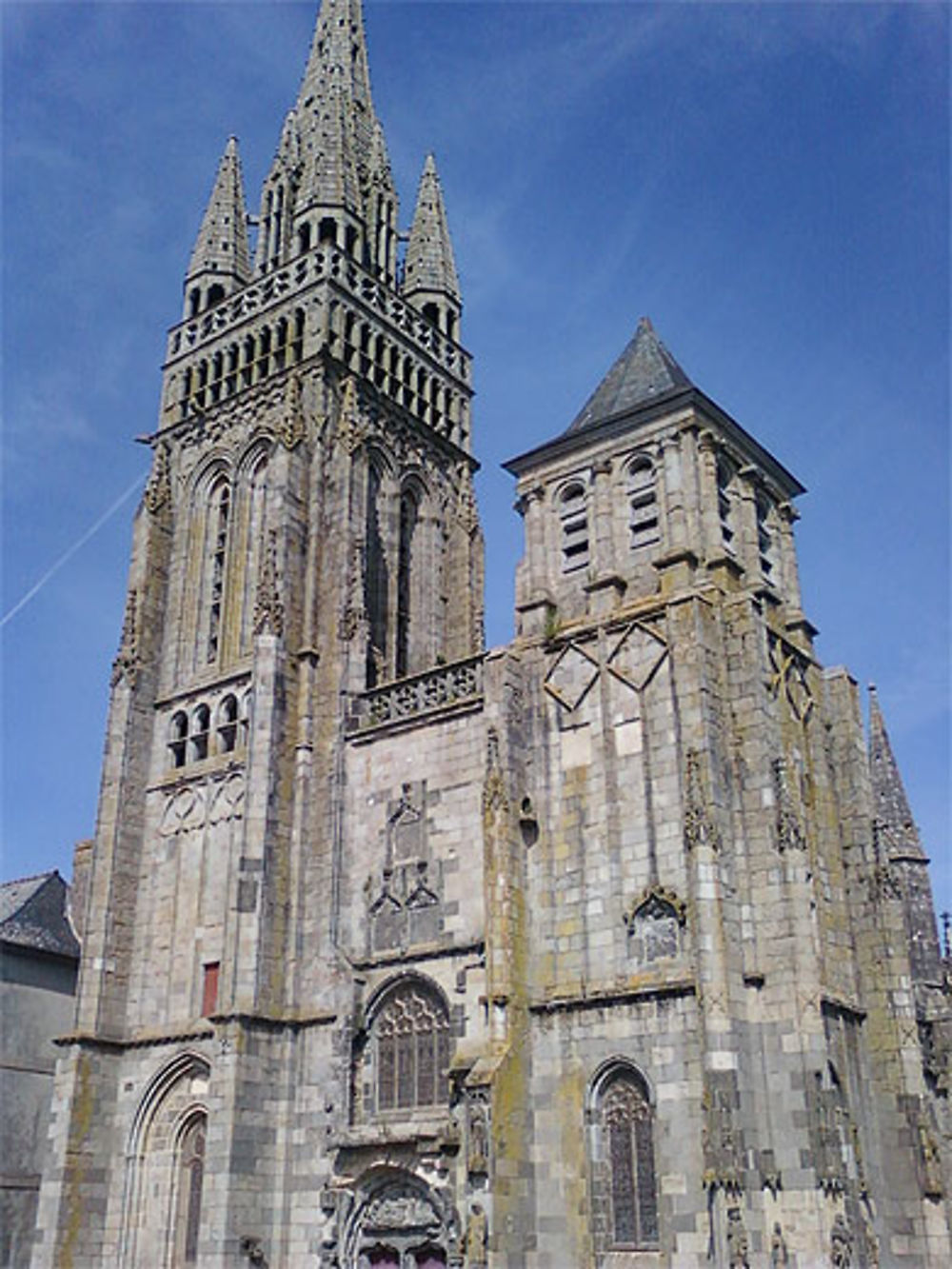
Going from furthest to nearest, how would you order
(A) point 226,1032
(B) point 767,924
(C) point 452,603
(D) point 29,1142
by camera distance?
(C) point 452,603
(D) point 29,1142
(A) point 226,1032
(B) point 767,924

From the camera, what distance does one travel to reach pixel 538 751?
23781 millimetres

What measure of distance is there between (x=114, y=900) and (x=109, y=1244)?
6729 millimetres

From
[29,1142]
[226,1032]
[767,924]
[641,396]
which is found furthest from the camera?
→ [29,1142]

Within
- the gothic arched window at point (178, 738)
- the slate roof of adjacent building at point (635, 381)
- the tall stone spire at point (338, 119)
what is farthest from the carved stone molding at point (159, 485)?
the slate roof of adjacent building at point (635, 381)

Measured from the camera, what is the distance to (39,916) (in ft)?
103

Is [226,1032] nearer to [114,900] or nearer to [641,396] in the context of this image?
[114,900]

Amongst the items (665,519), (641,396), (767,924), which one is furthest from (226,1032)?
(641,396)

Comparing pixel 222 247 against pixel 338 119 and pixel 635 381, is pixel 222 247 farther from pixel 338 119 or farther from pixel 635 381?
pixel 635 381

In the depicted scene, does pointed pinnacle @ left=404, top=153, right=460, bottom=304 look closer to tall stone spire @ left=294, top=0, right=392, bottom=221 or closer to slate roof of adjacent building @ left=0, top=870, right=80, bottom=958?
tall stone spire @ left=294, top=0, right=392, bottom=221

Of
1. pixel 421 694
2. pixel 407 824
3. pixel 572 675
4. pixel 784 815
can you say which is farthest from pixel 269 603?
pixel 784 815

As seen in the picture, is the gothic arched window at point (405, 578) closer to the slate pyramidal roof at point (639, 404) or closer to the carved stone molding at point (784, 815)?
the slate pyramidal roof at point (639, 404)

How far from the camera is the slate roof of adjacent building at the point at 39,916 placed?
30266 mm

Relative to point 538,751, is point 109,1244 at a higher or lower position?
lower

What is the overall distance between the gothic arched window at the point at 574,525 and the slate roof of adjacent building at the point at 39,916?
15.7 m
